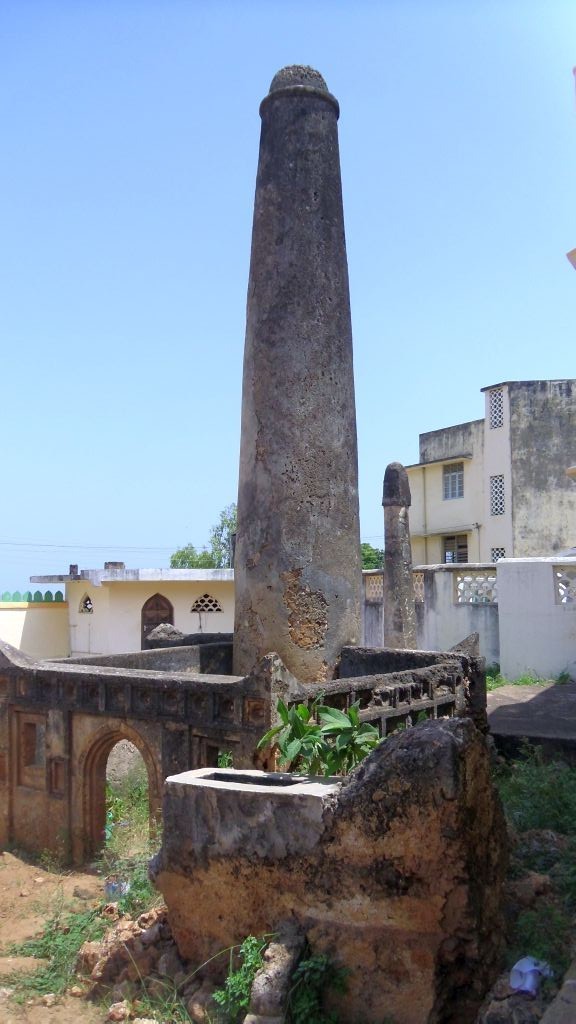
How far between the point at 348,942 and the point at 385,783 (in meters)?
0.85

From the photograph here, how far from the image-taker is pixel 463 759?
4309 millimetres

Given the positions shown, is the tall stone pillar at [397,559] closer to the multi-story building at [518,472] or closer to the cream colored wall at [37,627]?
the cream colored wall at [37,627]

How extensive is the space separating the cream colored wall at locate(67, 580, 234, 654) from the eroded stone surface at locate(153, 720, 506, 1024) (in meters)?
17.5

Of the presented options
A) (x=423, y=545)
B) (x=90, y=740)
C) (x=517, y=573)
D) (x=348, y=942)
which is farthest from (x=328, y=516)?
(x=423, y=545)

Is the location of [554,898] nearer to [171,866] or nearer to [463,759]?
[463,759]

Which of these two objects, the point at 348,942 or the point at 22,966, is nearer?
the point at 348,942

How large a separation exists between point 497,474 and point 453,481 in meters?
2.49

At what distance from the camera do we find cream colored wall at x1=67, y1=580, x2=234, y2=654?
2219 cm

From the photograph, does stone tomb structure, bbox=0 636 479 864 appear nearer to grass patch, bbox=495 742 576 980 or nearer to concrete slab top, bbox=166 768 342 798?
grass patch, bbox=495 742 576 980

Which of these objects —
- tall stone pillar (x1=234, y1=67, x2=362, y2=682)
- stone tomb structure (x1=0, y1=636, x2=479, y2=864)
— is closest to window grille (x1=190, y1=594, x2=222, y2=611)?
stone tomb structure (x1=0, y1=636, x2=479, y2=864)

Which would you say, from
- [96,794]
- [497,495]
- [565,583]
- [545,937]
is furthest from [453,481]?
[545,937]

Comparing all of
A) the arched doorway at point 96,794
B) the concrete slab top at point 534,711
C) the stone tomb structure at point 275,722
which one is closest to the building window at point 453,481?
the concrete slab top at point 534,711

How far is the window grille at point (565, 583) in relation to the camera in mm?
16312

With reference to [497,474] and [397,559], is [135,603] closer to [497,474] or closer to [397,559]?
[397,559]
